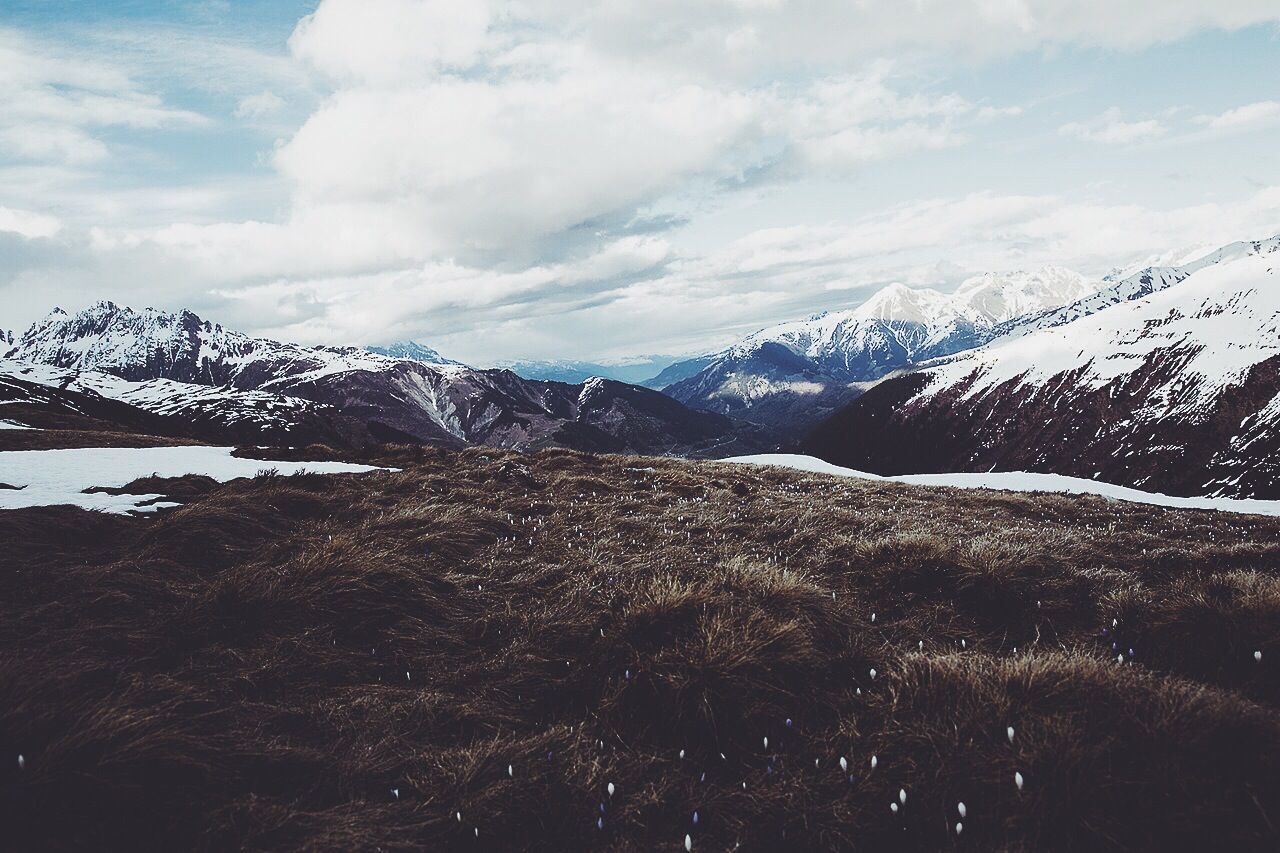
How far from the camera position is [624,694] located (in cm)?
435

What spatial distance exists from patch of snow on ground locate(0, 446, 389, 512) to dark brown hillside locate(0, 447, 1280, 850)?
172 centimetres

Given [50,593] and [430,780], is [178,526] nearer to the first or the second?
[50,593]

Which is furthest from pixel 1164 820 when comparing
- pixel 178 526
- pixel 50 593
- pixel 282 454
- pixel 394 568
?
pixel 282 454

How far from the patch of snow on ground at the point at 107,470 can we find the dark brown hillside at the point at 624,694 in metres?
1.72

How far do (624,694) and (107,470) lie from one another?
1513 cm

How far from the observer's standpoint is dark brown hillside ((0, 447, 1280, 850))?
3.03m

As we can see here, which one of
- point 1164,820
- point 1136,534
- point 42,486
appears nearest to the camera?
point 1164,820

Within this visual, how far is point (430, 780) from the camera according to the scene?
3498mm

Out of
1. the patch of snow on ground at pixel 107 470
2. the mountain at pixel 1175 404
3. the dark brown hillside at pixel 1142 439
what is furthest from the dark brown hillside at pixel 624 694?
the mountain at pixel 1175 404

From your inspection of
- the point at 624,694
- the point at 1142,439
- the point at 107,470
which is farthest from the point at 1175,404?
the point at 107,470

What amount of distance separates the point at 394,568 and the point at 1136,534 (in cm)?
1237

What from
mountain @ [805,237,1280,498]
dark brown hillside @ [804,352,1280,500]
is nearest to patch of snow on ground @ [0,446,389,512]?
dark brown hillside @ [804,352,1280,500]

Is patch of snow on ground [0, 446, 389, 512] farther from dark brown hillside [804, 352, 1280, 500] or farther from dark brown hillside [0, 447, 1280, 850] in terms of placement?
dark brown hillside [804, 352, 1280, 500]

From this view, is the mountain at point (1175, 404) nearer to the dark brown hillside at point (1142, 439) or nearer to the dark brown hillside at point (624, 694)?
the dark brown hillside at point (1142, 439)
